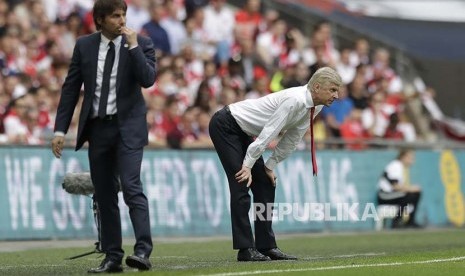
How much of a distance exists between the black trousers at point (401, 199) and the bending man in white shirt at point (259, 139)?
1011cm

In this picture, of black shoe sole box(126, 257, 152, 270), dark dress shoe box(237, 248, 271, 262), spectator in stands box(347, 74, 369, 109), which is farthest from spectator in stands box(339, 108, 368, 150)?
black shoe sole box(126, 257, 152, 270)

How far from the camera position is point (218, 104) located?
22766 mm

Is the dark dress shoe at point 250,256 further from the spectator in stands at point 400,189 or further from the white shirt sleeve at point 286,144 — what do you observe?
the spectator in stands at point 400,189

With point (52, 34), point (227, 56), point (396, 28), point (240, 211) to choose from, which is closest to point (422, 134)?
point (396, 28)

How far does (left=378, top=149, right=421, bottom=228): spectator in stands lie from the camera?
23.1 meters

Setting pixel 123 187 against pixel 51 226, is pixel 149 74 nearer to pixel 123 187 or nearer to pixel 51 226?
pixel 123 187

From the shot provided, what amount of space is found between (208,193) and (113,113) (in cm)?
951

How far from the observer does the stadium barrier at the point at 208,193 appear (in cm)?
1844

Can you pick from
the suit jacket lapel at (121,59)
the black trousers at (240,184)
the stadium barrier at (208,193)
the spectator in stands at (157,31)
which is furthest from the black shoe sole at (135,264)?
the spectator in stands at (157,31)

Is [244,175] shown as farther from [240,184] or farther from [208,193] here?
[208,193]

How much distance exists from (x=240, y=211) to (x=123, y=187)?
6.27 ft

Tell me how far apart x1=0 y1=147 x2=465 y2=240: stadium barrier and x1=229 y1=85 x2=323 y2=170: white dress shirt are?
258 cm

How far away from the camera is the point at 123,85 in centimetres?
1116

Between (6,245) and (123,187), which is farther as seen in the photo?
(6,245)
